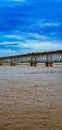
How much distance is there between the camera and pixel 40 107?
10.4 metres

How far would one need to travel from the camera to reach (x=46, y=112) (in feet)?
31.1

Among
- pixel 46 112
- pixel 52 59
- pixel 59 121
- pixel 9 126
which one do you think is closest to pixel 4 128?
pixel 9 126

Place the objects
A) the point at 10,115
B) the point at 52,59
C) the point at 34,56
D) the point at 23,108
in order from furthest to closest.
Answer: the point at 34,56, the point at 52,59, the point at 23,108, the point at 10,115

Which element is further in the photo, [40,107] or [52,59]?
[52,59]

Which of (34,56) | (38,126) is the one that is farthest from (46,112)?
(34,56)

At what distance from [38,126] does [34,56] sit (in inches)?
5251

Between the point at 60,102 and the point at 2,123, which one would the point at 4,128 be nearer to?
the point at 2,123

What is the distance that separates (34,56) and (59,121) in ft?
436

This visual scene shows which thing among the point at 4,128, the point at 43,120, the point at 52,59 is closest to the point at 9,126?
the point at 4,128

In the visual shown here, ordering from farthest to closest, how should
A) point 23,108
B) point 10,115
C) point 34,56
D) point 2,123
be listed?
point 34,56, point 23,108, point 10,115, point 2,123

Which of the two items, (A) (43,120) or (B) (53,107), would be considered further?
(B) (53,107)

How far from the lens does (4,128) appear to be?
7543mm

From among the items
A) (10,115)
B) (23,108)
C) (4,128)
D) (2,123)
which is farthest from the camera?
(23,108)

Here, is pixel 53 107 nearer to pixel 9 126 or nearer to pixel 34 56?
pixel 9 126
